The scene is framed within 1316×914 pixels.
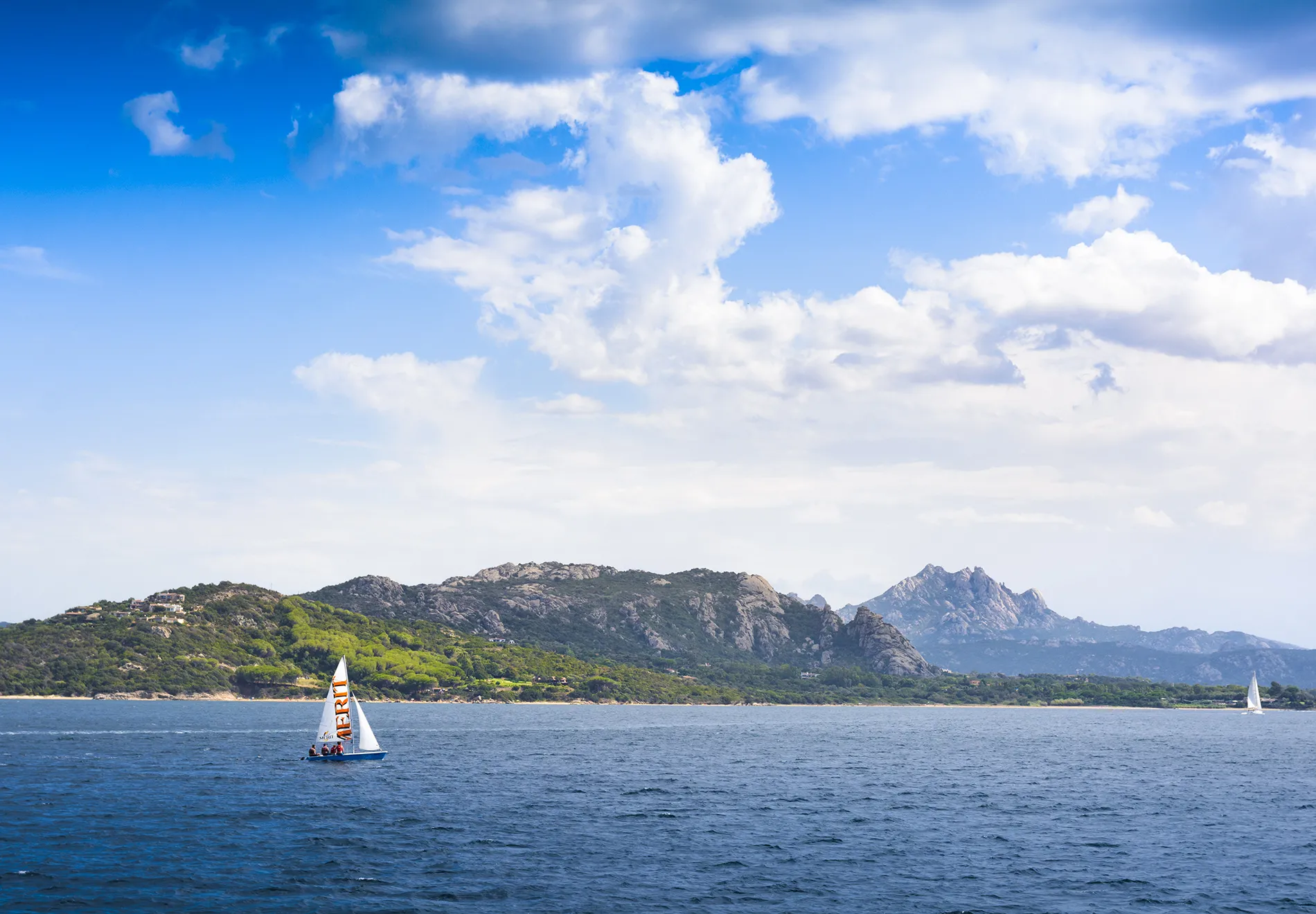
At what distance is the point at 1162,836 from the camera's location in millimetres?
105500

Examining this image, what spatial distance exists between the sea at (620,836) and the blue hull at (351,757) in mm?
1611

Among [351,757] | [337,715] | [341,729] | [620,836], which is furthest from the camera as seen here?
[341,729]

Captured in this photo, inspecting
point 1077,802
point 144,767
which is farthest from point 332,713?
point 1077,802

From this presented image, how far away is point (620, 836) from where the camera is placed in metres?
97.6

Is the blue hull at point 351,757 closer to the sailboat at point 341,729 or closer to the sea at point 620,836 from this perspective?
the sailboat at point 341,729

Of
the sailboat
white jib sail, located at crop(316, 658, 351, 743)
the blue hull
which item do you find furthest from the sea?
white jib sail, located at crop(316, 658, 351, 743)

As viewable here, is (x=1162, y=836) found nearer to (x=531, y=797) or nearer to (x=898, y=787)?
(x=898, y=787)

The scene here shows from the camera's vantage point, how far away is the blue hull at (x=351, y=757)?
15412 cm

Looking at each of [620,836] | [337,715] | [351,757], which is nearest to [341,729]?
[337,715]

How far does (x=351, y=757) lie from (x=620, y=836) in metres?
72.1

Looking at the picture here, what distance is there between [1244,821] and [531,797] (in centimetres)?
8049

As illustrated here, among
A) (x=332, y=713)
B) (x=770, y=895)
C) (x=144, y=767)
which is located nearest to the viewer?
(x=770, y=895)

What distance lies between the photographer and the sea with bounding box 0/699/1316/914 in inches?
2916

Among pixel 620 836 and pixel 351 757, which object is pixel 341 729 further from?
pixel 620 836
